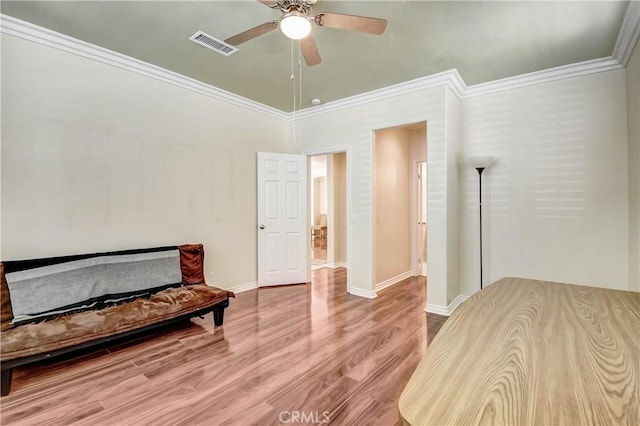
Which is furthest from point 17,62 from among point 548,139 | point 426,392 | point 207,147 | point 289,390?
point 548,139

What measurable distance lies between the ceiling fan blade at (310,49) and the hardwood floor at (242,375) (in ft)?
7.92

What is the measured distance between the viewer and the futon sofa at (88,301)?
2158 mm

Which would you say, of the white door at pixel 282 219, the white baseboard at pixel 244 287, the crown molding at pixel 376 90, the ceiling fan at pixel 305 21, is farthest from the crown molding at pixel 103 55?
the white baseboard at pixel 244 287

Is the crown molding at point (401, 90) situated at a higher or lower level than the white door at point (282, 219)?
higher

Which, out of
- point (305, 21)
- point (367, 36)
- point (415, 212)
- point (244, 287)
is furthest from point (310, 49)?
point (415, 212)

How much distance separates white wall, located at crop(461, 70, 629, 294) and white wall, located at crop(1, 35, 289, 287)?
10.1 ft

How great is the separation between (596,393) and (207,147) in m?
4.07

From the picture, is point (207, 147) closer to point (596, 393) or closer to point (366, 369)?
point (366, 369)

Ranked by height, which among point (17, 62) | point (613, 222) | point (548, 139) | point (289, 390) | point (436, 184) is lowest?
point (289, 390)

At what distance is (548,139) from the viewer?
3.43m

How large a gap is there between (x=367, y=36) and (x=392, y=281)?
3387 millimetres

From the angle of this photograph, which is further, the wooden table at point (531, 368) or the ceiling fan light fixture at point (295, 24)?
the ceiling fan light fixture at point (295, 24)

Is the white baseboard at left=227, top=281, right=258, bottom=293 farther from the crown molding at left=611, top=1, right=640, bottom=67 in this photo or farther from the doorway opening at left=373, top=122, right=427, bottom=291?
Result: the crown molding at left=611, top=1, right=640, bottom=67

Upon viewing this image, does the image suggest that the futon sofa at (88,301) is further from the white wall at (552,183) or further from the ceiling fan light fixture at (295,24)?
the white wall at (552,183)
